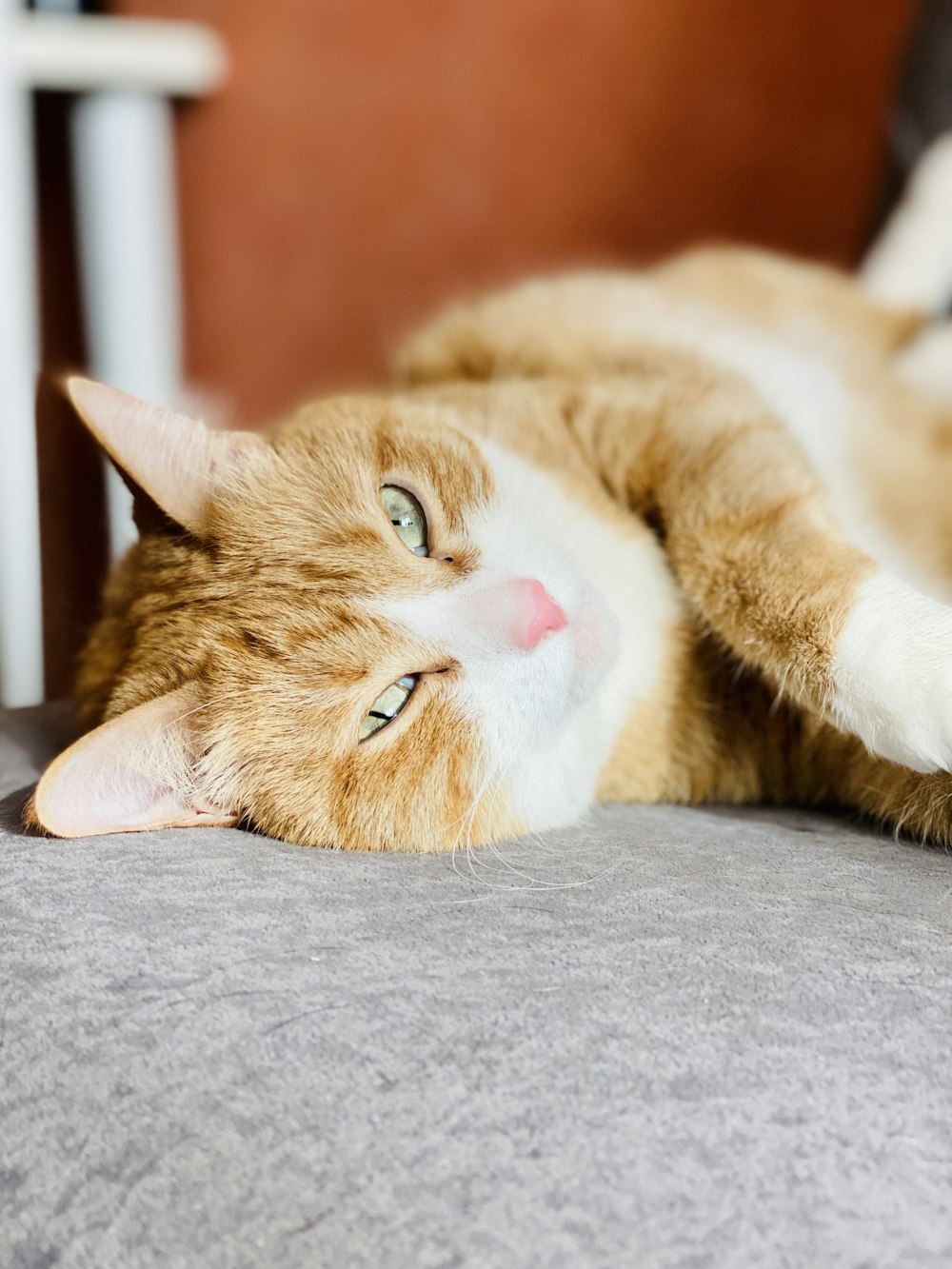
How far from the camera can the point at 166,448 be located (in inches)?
48.6

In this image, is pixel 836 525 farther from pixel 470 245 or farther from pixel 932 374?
pixel 470 245

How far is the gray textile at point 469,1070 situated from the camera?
59 centimetres

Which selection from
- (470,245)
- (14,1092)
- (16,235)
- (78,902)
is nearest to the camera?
(14,1092)

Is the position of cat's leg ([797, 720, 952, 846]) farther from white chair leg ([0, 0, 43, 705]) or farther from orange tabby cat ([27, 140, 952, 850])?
white chair leg ([0, 0, 43, 705])

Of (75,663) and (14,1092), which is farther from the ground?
(75,663)

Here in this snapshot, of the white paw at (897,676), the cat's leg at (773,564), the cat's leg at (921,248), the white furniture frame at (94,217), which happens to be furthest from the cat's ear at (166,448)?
the cat's leg at (921,248)

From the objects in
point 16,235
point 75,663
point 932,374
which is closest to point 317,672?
point 75,663

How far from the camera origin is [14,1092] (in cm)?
71

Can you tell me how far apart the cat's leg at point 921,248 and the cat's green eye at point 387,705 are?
1.51 m

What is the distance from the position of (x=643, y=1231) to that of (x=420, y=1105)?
15cm

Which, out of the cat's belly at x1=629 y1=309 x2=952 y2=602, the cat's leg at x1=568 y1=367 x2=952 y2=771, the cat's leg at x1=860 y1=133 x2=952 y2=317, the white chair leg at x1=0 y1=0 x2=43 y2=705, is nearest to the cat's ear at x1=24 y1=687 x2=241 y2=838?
the cat's leg at x1=568 y1=367 x2=952 y2=771

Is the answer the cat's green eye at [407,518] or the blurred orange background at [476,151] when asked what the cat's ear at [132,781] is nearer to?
the cat's green eye at [407,518]

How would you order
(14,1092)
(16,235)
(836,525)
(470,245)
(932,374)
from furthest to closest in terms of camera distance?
(470,245) < (16,235) < (932,374) < (836,525) < (14,1092)

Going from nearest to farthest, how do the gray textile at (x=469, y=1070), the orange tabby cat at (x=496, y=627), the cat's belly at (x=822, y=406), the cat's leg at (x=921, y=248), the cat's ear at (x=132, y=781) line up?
the gray textile at (x=469, y=1070), the cat's ear at (x=132, y=781), the orange tabby cat at (x=496, y=627), the cat's belly at (x=822, y=406), the cat's leg at (x=921, y=248)
